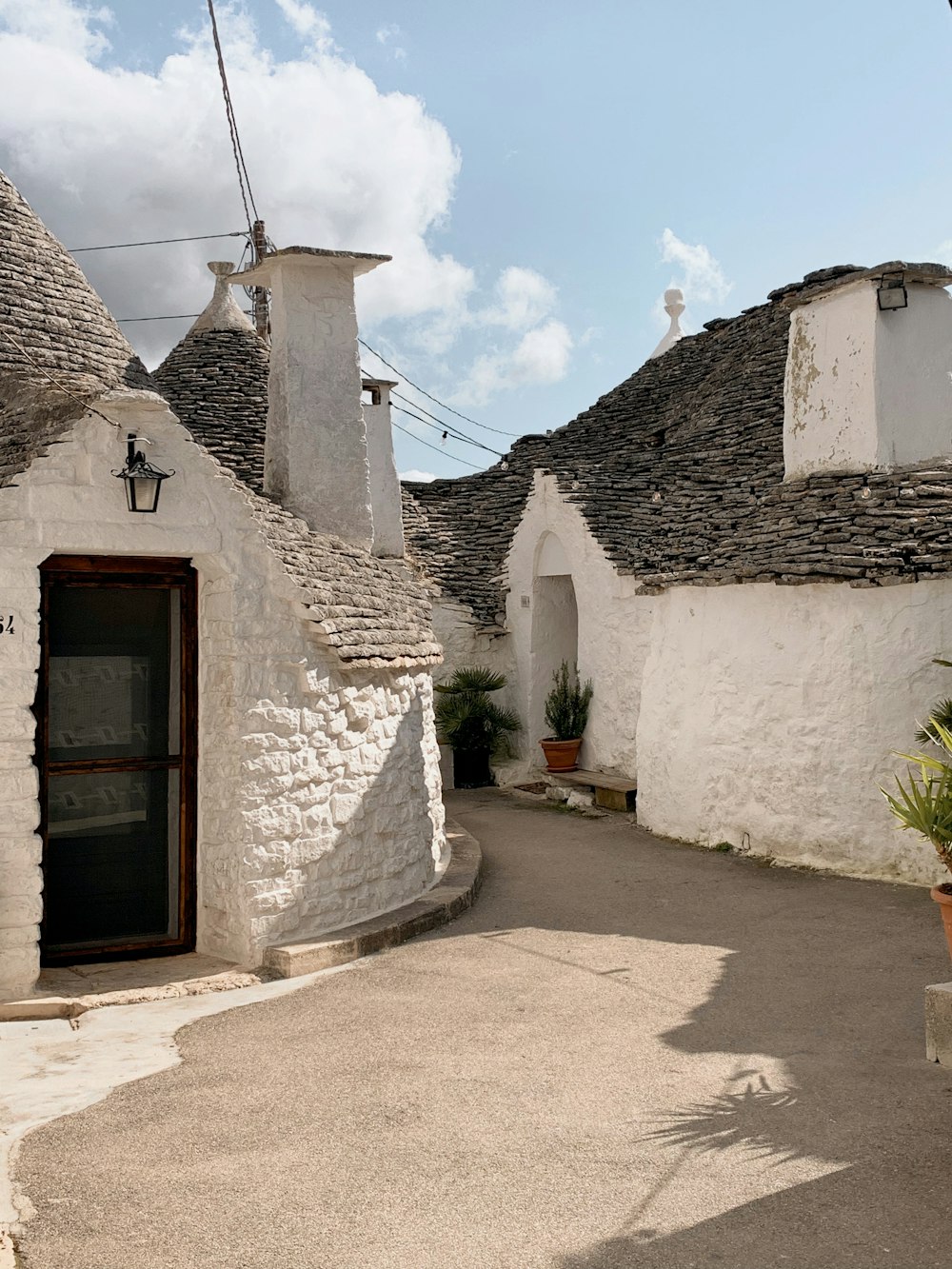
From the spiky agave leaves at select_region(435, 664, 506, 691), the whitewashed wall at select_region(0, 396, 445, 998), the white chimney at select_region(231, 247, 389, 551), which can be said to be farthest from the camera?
the spiky agave leaves at select_region(435, 664, 506, 691)

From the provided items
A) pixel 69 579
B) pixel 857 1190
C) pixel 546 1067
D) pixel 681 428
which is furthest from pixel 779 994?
pixel 681 428

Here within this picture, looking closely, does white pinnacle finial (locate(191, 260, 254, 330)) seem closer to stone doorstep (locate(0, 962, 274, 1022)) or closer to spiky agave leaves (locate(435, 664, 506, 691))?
spiky agave leaves (locate(435, 664, 506, 691))

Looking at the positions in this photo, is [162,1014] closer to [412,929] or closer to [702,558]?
[412,929]

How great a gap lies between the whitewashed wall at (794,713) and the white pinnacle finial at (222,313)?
6741mm

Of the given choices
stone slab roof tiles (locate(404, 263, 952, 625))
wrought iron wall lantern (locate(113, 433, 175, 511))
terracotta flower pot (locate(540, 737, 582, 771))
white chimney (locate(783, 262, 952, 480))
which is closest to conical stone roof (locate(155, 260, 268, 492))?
stone slab roof tiles (locate(404, 263, 952, 625))

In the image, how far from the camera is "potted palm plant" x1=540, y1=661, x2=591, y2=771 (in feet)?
51.0

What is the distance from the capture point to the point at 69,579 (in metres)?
7.30

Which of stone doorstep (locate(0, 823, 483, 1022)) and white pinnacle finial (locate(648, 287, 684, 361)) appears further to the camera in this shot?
white pinnacle finial (locate(648, 287, 684, 361))

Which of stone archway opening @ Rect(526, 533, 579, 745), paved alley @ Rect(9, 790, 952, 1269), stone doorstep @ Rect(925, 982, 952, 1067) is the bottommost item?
paved alley @ Rect(9, 790, 952, 1269)

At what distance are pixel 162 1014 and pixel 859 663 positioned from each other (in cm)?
621

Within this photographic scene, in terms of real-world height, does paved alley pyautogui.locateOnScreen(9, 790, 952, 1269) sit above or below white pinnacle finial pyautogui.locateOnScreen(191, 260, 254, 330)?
below

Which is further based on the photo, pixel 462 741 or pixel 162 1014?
pixel 462 741

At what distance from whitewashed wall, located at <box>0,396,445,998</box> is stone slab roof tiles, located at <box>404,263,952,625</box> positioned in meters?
4.53

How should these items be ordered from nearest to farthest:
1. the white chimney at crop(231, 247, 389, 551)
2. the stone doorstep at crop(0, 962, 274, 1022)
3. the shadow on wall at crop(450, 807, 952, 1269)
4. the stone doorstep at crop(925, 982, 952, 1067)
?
1. the shadow on wall at crop(450, 807, 952, 1269)
2. the stone doorstep at crop(925, 982, 952, 1067)
3. the stone doorstep at crop(0, 962, 274, 1022)
4. the white chimney at crop(231, 247, 389, 551)
